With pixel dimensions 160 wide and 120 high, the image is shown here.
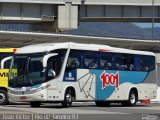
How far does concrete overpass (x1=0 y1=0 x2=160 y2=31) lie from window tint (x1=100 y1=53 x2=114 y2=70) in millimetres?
35223

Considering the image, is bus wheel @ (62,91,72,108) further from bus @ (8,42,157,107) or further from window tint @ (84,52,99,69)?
window tint @ (84,52,99,69)

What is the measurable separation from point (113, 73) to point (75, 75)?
3198mm

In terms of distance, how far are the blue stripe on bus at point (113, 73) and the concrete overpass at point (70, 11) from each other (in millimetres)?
34095

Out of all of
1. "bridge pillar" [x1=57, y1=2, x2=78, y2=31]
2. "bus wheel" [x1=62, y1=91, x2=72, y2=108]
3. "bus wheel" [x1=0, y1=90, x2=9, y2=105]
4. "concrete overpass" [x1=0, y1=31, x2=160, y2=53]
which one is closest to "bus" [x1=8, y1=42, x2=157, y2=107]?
"bus wheel" [x1=62, y1=91, x2=72, y2=108]

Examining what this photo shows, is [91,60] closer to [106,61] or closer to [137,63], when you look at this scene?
[106,61]

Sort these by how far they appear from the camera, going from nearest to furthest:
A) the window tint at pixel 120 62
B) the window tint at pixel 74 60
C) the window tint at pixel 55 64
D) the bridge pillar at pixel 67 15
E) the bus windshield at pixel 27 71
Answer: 1. the bus windshield at pixel 27 71
2. the window tint at pixel 55 64
3. the window tint at pixel 74 60
4. the window tint at pixel 120 62
5. the bridge pillar at pixel 67 15

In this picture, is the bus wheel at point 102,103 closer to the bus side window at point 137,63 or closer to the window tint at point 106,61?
the window tint at point 106,61

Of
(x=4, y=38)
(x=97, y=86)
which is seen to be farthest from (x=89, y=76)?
(x=4, y=38)

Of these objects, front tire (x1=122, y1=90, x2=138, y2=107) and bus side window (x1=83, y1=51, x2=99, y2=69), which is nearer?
bus side window (x1=83, y1=51, x2=99, y2=69)

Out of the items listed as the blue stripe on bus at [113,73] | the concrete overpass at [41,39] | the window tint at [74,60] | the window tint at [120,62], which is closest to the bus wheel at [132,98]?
the blue stripe on bus at [113,73]

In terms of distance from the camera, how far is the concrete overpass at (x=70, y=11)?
64.0 metres

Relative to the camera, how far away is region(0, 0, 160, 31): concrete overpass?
64.0 metres

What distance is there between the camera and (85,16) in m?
67.4

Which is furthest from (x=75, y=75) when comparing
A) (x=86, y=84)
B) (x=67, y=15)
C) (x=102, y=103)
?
(x=67, y=15)
